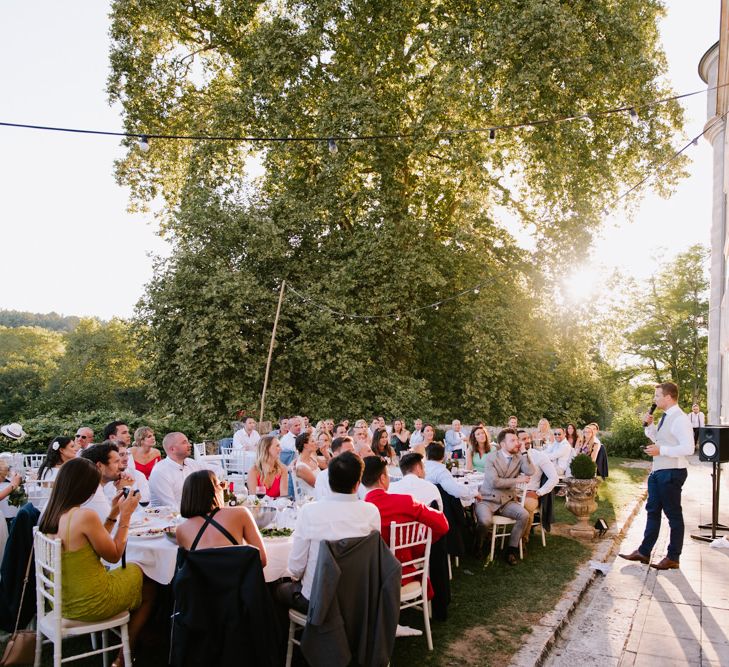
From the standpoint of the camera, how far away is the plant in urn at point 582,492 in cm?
870

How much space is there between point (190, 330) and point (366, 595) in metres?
13.7

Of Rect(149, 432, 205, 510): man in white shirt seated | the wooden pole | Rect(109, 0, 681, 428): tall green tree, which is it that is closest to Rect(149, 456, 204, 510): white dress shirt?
Rect(149, 432, 205, 510): man in white shirt seated

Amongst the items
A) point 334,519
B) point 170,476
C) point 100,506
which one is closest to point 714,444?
point 334,519

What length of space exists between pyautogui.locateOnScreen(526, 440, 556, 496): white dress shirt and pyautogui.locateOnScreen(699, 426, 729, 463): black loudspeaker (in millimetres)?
2044

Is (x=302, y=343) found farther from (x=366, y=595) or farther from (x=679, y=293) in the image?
(x=679, y=293)

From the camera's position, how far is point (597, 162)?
55.5 ft

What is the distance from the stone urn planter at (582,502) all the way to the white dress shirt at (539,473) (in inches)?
32.5

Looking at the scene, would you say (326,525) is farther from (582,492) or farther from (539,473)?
(582,492)

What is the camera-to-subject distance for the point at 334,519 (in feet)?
12.6

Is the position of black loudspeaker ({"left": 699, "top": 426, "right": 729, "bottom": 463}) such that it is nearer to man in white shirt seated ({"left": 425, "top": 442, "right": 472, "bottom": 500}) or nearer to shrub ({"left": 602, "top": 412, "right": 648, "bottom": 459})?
man in white shirt seated ({"left": 425, "top": 442, "right": 472, "bottom": 500})

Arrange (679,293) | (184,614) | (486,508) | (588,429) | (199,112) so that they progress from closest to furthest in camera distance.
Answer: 1. (184,614)
2. (486,508)
3. (588,429)
4. (199,112)
5. (679,293)

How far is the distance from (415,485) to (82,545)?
Result: 266 cm

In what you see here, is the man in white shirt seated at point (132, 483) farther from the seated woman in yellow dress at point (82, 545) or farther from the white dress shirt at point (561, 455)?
the white dress shirt at point (561, 455)

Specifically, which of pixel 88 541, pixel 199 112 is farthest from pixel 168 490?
pixel 199 112
